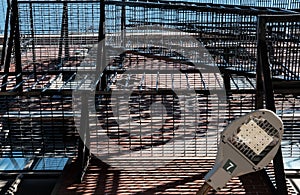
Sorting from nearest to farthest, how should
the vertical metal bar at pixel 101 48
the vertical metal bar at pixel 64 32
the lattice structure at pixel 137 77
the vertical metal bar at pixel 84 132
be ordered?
1. the vertical metal bar at pixel 84 132
2. the lattice structure at pixel 137 77
3. the vertical metal bar at pixel 101 48
4. the vertical metal bar at pixel 64 32

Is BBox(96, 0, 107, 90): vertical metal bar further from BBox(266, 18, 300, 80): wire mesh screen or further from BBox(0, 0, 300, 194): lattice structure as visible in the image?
BBox(266, 18, 300, 80): wire mesh screen

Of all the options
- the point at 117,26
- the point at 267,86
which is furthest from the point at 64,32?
the point at 267,86

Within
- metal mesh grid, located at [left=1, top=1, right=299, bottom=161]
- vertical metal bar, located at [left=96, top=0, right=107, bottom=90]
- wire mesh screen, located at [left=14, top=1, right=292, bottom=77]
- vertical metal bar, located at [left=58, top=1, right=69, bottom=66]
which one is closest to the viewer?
metal mesh grid, located at [left=1, top=1, right=299, bottom=161]

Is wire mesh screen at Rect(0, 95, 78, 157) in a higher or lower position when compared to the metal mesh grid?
lower

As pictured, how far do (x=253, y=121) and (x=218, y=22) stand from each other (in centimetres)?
251

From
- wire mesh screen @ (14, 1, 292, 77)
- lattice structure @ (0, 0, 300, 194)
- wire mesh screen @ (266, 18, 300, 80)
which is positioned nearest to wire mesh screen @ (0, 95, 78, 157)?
lattice structure @ (0, 0, 300, 194)

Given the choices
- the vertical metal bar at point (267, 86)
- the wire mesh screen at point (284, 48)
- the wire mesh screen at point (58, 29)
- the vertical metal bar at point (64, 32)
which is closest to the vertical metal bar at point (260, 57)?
the vertical metal bar at point (267, 86)

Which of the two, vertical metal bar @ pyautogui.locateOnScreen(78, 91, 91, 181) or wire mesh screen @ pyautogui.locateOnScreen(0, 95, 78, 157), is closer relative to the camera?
vertical metal bar @ pyautogui.locateOnScreen(78, 91, 91, 181)

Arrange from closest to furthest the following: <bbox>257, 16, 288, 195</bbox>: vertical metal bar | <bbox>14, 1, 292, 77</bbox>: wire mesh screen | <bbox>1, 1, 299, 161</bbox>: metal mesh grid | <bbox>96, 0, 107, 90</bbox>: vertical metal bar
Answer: <bbox>257, 16, 288, 195</bbox>: vertical metal bar < <bbox>1, 1, 299, 161</bbox>: metal mesh grid < <bbox>14, 1, 292, 77</bbox>: wire mesh screen < <bbox>96, 0, 107, 90</bbox>: vertical metal bar

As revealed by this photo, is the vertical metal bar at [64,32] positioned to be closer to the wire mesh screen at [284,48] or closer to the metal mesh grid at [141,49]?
the metal mesh grid at [141,49]

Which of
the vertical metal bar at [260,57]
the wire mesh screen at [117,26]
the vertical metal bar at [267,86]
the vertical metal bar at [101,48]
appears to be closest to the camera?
the vertical metal bar at [267,86]

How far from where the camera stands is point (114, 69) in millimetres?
4438

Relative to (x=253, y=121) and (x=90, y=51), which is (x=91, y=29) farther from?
(x=253, y=121)

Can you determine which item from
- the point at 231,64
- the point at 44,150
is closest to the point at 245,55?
the point at 231,64
